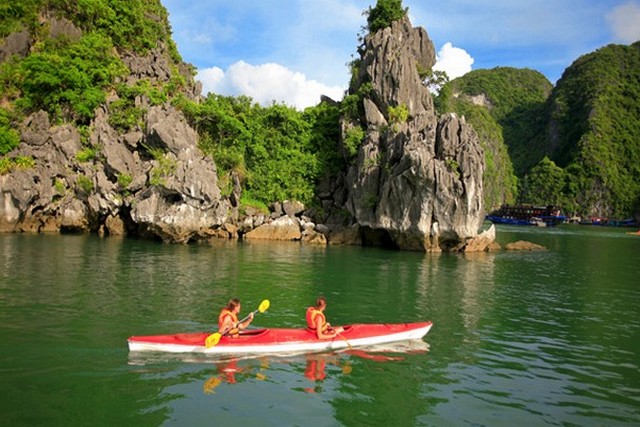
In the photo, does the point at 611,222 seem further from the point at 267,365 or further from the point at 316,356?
the point at 267,365

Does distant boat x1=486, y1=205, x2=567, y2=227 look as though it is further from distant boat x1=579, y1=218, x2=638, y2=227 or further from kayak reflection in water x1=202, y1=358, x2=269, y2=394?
kayak reflection in water x1=202, y1=358, x2=269, y2=394

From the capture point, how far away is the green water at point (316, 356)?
32.6 ft

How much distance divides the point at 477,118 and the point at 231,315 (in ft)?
551

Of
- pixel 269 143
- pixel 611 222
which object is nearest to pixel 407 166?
pixel 269 143

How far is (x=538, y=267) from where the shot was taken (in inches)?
1347

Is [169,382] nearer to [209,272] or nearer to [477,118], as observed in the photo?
[209,272]

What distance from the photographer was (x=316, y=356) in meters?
13.3

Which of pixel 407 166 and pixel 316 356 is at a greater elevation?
pixel 407 166

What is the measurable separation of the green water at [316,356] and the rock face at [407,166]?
10.7m

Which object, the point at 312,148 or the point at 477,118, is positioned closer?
the point at 312,148

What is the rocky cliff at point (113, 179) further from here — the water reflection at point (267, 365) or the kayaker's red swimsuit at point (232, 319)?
the water reflection at point (267, 365)

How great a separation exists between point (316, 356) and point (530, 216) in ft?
348

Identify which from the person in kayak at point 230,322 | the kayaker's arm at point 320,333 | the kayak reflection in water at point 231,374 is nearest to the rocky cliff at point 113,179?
the person in kayak at point 230,322

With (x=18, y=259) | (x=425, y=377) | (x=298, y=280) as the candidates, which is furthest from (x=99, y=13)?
(x=425, y=377)
